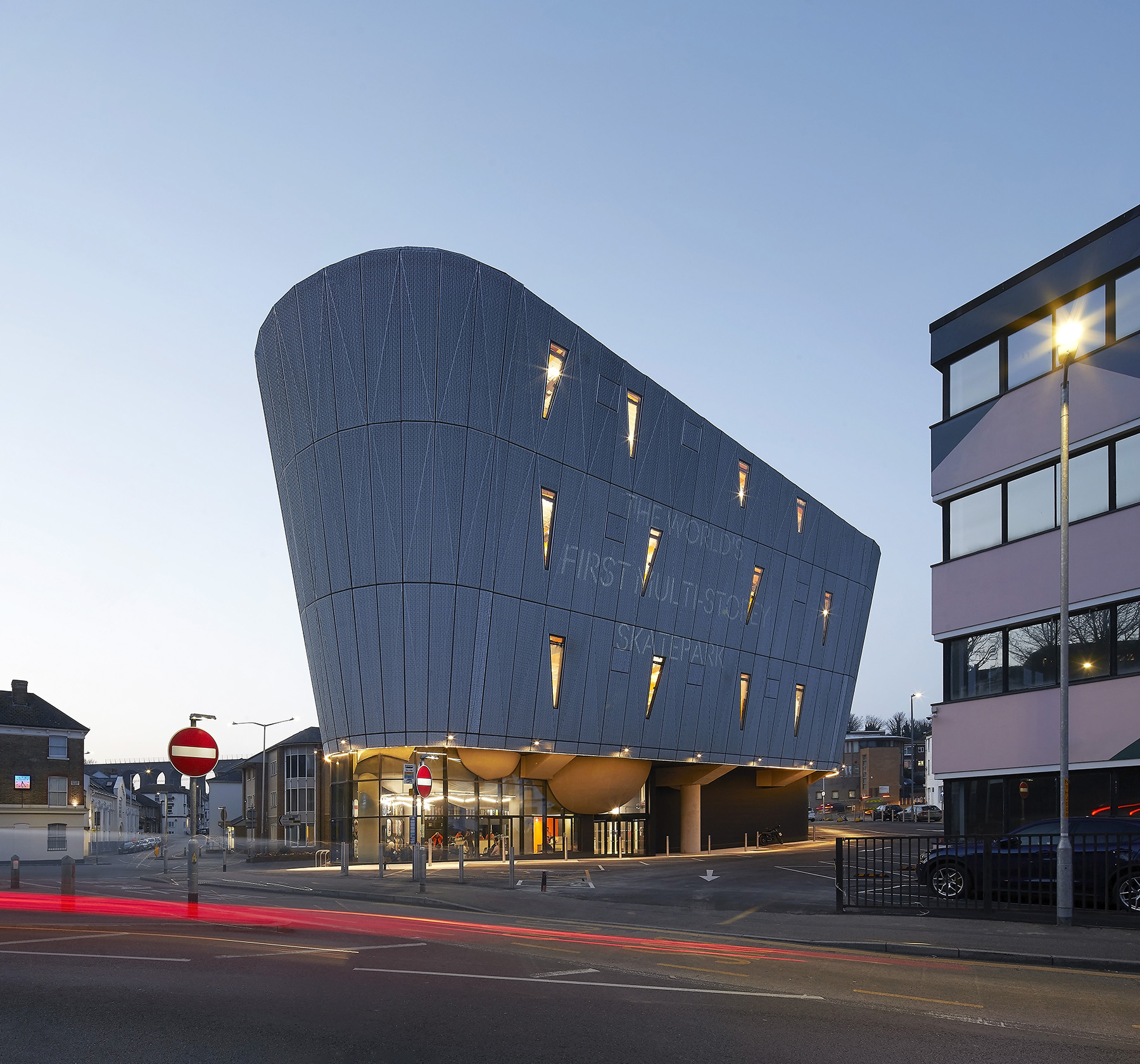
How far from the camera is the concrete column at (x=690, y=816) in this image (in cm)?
5953

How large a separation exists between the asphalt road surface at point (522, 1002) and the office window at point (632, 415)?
36239 mm

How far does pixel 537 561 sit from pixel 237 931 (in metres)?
30.3

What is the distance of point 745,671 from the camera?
61000mm

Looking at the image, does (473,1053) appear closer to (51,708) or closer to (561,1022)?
(561,1022)

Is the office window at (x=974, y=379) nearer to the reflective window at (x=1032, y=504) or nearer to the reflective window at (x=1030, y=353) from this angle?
the reflective window at (x=1030, y=353)

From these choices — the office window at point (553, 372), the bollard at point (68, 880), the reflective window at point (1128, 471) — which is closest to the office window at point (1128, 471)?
the reflective window at point (1128, 471)

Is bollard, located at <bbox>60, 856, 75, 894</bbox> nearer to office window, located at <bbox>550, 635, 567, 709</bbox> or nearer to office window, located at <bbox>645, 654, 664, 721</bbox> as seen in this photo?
office window, located at <bbox>550, 635, 567, 709</bbox>

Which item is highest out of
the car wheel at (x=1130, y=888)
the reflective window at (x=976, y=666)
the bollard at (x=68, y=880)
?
the reflective window at (x=976, y=666)

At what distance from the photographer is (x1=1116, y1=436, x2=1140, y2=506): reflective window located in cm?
2548

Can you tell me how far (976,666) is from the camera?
98.3 feet

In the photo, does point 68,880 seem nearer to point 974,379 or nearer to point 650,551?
point 974,379

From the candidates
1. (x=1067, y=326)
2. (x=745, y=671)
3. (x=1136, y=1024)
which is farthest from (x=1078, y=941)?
(x=745, y=671)

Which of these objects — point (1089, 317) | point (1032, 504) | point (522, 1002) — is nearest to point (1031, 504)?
point (1032, 504)

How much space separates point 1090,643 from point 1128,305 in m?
8.03
